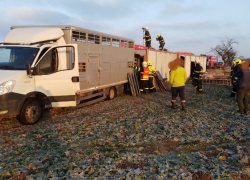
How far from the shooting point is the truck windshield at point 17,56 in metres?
7.26

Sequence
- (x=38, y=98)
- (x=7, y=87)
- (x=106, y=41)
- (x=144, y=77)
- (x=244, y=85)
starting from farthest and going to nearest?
(x=144, y=77), (x=106, y=41), (x=244, y=85), (x=38, y=98), (x=7, y=87)

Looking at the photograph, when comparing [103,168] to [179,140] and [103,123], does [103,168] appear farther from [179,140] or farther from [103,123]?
[103,123]

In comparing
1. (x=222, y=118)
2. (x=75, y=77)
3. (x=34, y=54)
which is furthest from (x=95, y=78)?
(x=222, y=118)

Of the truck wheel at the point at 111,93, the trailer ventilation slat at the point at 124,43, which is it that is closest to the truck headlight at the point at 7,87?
the truck wheel at the point at 111,93

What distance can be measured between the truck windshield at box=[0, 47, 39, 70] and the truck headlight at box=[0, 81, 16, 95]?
2.38ft

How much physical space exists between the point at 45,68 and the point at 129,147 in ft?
13.1

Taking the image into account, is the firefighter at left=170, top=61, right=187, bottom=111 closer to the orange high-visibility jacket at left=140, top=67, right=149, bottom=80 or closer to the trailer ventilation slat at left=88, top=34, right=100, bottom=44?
the trailer ventilation slat at left=88, top=34, right=100, bottom=44

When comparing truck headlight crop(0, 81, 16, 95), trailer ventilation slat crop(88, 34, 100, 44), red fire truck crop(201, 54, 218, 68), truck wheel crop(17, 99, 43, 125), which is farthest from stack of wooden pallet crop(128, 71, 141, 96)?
red fire truck crop(201, 54, 218, 68)

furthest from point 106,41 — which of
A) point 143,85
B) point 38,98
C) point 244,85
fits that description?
point 244,85

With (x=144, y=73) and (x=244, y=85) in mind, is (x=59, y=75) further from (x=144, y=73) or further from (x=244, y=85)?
(x=144, y=73)

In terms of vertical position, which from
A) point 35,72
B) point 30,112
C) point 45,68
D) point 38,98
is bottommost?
point 30,112

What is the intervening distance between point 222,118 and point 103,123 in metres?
3.99

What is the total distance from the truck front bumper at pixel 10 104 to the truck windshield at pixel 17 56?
0.98m

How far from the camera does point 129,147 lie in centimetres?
537
